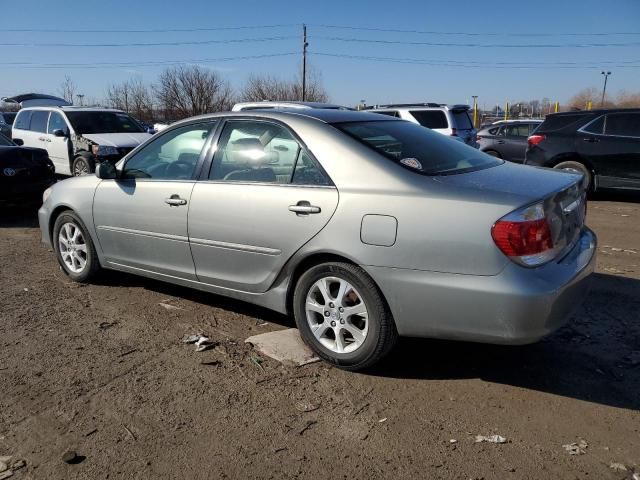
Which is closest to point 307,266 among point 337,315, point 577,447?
point 337,315

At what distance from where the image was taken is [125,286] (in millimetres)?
5164

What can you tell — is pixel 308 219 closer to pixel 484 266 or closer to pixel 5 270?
pixel 484 266

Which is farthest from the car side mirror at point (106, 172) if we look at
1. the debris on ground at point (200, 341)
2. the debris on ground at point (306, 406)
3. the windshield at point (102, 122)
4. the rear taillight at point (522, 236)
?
the windshield at point (102, 122)

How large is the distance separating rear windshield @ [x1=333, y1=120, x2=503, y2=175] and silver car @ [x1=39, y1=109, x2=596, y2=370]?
0.06ft

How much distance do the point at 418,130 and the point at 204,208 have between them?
1.69 meters

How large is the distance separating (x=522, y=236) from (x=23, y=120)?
1350cm

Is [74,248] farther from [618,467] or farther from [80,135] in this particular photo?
[80,135]

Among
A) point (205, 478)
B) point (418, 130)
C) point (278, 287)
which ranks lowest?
point (205, 478)

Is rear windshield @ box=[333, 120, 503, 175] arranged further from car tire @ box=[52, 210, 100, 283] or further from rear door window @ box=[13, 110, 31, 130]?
rear door window @ box=[13, 110, 31, 130]

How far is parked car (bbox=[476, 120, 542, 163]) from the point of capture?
15.2m

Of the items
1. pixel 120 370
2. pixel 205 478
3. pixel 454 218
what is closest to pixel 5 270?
pixel 120 370

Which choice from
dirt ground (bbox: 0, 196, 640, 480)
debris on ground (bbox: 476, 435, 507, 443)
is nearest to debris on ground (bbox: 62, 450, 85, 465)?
dirt ground (bbox: 0, 196, 640, 480)

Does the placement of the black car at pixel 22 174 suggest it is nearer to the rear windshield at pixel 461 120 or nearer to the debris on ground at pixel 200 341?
the debris on ground at pixel 200 341

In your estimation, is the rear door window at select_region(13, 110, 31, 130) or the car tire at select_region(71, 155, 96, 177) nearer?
the car tire at select_region(71, 155, 96, 177)
